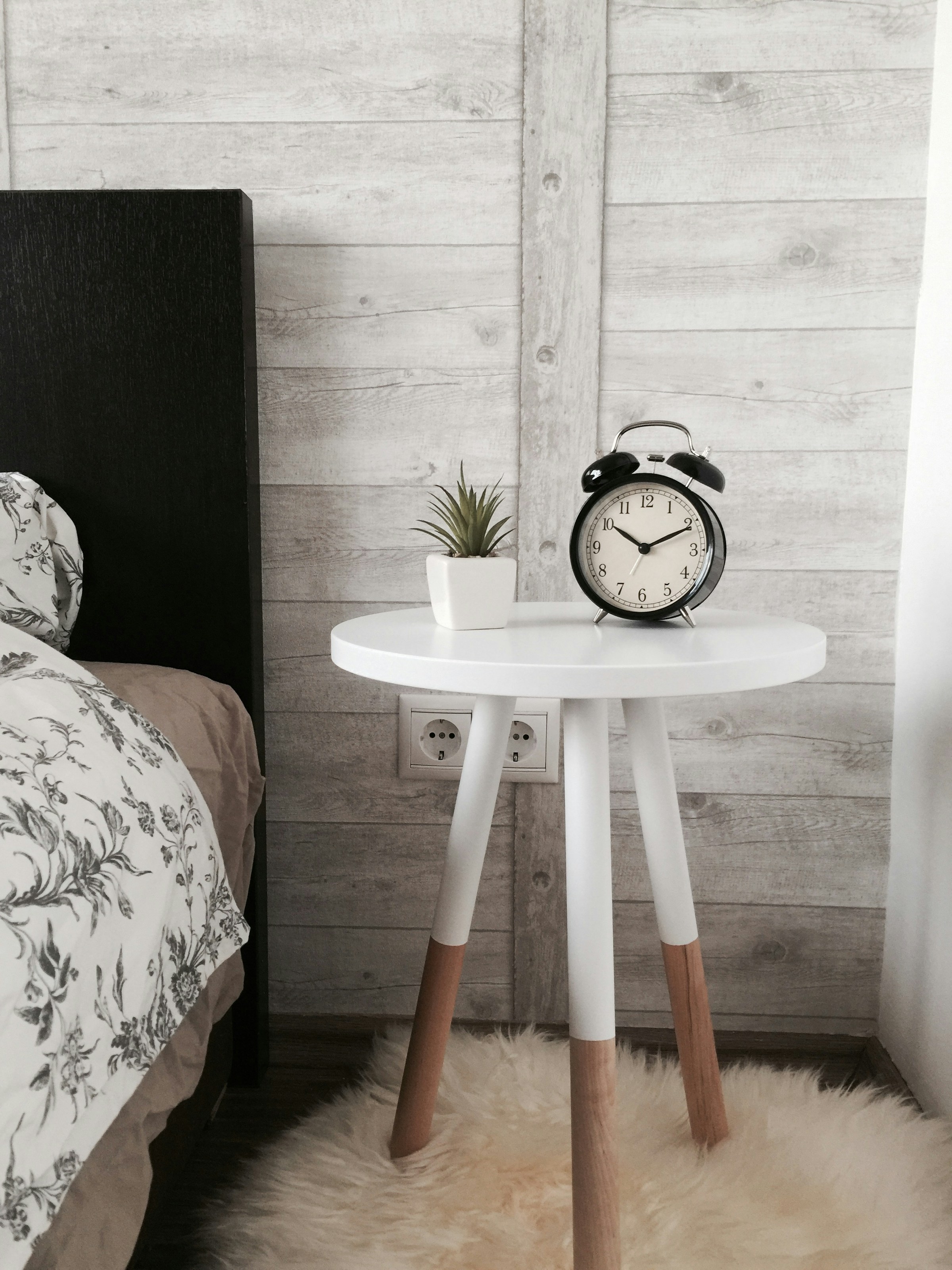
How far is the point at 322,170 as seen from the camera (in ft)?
4.08

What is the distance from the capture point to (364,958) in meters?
1.38

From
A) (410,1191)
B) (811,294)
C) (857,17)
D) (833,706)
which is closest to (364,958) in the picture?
(410,1191)

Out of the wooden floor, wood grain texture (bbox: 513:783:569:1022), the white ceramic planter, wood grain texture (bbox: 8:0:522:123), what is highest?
wood grain texture (bbox: 8:0:522:123)

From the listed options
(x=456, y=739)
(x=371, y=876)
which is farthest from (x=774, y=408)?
(x=371, y=876)

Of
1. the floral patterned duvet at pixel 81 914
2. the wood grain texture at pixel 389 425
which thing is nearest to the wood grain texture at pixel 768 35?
the wood grain texture at pixel 389 425

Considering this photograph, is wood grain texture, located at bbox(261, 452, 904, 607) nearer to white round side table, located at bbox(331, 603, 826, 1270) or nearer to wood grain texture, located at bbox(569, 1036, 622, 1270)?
white round side table, located at bbox(331, 603, 826, 1270)

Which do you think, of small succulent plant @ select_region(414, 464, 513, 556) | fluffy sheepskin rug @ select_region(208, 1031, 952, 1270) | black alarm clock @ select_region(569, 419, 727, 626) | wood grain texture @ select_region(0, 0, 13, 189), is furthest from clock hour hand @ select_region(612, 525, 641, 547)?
wood grain texture @ select_region(0, 0, 13, 189)

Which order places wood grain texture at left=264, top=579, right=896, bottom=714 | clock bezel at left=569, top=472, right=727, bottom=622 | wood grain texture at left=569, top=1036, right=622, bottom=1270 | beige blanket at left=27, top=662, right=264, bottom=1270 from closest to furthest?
beige blanket at left=27, top=662, right=264, bottom=1270 < wood grain texture at left=569, top=1036, right=622, bottom=1270 < clock bezel at left=569, top=472, right=727, bottom=622 < wood grain texture at left=264, top=579, right=896, bottom=714

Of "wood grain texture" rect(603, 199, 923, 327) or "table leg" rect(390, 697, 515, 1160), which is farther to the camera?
"wood grain texture" rect(603, 199, 923, 327)

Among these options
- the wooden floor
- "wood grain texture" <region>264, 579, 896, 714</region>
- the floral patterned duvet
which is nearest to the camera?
the floral patterned duvet

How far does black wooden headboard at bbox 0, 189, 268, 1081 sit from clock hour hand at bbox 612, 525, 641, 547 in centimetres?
50

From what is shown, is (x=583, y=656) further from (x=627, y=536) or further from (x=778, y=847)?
(x=778, y=847)

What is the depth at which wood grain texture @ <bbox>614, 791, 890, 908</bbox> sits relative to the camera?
4.32 ft

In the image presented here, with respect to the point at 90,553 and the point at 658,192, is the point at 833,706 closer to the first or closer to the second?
the point at 658,192
